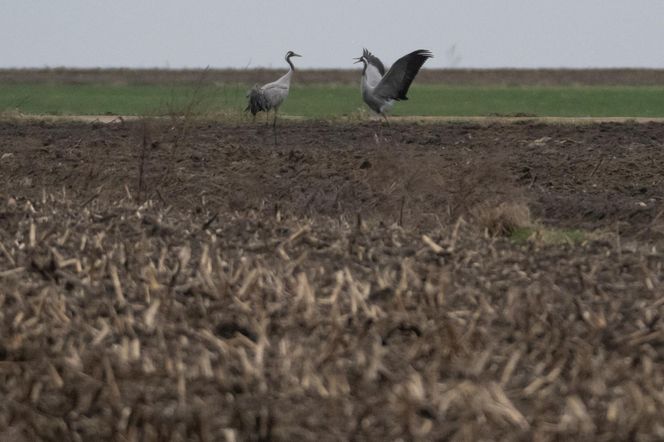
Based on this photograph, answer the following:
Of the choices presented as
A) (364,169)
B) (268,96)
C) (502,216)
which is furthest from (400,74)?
(502,216)

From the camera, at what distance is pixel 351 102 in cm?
4594

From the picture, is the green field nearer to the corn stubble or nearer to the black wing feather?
the black wing feather

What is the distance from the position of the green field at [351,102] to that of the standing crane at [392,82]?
4.88 meters

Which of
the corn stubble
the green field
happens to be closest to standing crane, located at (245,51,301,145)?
the green field

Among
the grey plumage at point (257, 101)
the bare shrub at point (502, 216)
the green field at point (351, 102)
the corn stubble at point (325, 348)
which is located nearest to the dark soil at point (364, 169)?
the bare shrub at point (502, 216)

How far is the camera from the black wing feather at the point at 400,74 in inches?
1058

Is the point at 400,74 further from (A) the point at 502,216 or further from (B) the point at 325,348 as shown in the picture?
(B) the point at 325,348

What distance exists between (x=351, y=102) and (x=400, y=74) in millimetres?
18761

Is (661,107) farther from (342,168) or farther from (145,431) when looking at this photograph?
(145,431)

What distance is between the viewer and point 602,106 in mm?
43188

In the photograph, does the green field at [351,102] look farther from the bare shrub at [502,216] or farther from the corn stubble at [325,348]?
the corn stubble at [325,348]

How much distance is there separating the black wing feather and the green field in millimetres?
5406

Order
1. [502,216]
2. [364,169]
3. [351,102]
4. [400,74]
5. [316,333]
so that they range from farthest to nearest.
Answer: [351,102] < [400,74] < [364,169] < [502,216] < [316,333]

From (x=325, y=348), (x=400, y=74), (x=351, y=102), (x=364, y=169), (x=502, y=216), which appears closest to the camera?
(x=325, y=348)
